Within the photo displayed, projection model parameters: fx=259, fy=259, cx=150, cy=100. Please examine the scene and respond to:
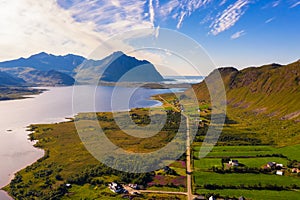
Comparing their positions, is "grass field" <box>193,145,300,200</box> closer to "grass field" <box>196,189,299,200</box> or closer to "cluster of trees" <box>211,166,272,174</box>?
"grass field" <box>196,189,299,200</box>

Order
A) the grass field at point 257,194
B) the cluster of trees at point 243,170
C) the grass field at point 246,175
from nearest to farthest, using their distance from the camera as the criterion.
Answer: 1. the grass field at point 257,194
2. the grass field at point 246,175
3. the cluster of trees at point 243,170

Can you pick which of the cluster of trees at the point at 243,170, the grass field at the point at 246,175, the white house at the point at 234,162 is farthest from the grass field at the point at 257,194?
the white house at the point at 234,162

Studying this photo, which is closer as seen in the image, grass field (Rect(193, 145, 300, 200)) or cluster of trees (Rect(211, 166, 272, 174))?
grass field (Rect(193, 145, 300, 200))

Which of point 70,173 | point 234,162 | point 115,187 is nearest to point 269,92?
point 234,162

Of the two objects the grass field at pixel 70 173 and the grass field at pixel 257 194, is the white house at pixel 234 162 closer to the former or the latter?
the grass field at pixel 70 173

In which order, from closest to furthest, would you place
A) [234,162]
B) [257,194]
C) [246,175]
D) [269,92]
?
[257,194] → [246,175] → [234,162] → [269,92]

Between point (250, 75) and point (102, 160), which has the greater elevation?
point (250, 75)

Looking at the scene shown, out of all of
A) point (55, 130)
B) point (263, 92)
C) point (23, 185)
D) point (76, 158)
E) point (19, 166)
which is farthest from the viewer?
point (263, 92)

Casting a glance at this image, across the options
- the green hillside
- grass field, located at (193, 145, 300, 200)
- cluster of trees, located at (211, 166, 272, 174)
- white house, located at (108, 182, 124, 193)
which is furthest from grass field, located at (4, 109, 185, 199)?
the green hillside

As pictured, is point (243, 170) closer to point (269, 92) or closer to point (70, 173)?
point (70, 173)

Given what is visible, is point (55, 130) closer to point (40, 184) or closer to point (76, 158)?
point (76, 158)

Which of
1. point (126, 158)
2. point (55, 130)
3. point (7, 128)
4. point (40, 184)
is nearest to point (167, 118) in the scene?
point (55, 130)
